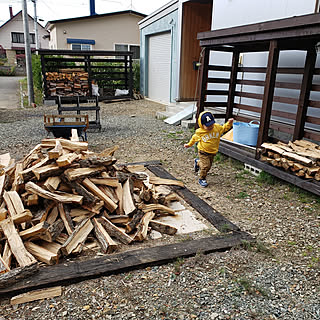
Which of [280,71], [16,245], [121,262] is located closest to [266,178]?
[280,71]

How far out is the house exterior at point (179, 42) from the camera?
42.0 ft

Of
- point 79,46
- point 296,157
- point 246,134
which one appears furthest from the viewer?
point 79,46

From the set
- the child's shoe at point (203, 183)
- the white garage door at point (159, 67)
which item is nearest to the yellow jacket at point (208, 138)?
the child's shoe at point (203, 183)

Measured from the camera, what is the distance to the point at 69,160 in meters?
4.11

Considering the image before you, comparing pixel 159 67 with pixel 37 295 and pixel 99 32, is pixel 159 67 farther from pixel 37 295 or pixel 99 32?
pixel 37 295

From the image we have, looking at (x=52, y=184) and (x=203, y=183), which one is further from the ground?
(x=52, y=184)

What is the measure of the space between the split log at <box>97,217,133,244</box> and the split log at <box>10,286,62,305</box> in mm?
1011

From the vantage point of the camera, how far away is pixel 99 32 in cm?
2333

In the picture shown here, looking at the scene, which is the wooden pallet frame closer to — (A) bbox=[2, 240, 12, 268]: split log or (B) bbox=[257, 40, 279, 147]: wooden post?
(A) bbox=[2, 240, 12, 268]: split log

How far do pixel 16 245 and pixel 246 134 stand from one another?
16.1ft

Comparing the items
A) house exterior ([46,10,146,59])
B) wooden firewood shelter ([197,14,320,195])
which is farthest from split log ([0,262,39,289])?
house exterior ([46,10,146,59])

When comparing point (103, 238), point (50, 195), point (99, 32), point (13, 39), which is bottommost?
point (103, 238)

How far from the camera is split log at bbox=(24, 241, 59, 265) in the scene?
3284 mm

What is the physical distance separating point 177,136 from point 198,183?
3.67 meters
